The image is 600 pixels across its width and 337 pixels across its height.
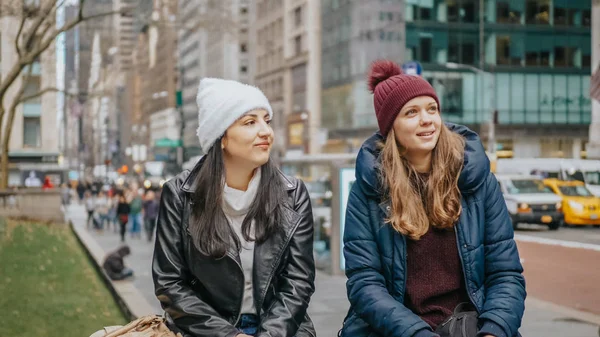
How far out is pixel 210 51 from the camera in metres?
137

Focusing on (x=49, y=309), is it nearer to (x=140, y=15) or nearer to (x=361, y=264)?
(x=361, y=264)

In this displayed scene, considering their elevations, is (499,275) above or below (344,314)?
above

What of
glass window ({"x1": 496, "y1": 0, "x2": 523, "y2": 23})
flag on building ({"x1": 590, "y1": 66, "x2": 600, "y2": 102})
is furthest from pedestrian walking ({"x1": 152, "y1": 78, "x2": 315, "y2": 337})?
glass window ({"x1": 496, "y1": 0, "x2": 523, "y2": 23})

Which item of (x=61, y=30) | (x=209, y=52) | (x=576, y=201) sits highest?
(x=209, y=52)

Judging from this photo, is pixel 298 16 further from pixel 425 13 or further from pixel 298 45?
pixel 425 13

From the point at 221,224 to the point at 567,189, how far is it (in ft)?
84.2

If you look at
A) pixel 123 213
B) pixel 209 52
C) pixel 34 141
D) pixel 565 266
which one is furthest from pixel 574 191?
pixel 209 52

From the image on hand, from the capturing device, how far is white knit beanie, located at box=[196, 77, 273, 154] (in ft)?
12.1

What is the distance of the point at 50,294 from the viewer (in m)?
13.7

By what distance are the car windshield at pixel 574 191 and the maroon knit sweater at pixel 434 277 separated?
22656 millimetres

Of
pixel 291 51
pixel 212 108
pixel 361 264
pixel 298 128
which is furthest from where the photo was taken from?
pixel 291 51

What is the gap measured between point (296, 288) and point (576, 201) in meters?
23.9

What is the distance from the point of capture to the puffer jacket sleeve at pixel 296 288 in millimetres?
3531

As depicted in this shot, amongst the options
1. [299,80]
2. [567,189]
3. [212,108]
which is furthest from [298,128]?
[212,108]
